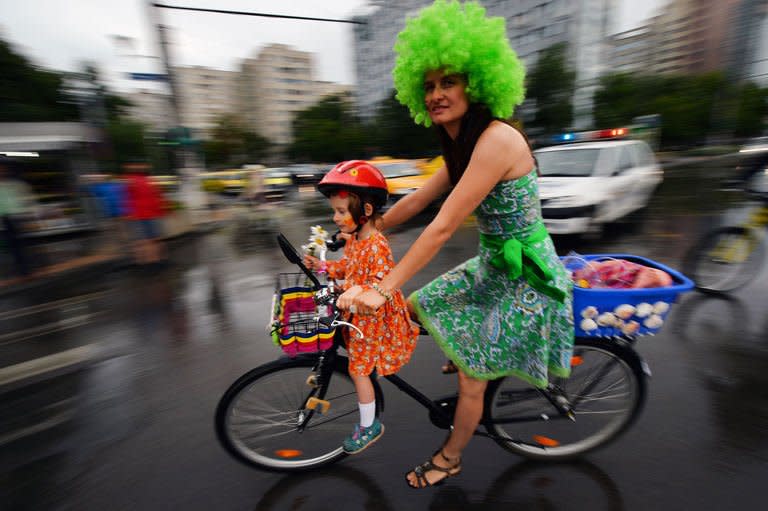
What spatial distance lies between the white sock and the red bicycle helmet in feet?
3.37

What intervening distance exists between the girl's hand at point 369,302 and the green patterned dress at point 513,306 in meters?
0.51

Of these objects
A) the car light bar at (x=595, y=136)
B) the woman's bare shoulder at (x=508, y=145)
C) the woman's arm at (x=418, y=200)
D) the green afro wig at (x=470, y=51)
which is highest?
the green afro wig at (x=470, y=51)

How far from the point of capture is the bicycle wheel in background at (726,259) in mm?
4125

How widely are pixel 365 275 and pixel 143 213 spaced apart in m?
6.59

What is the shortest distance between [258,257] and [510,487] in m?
6.29

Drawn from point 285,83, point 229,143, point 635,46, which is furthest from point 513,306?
point 635,46

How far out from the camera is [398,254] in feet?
23.4

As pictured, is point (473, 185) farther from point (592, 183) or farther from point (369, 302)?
point (592, 183)

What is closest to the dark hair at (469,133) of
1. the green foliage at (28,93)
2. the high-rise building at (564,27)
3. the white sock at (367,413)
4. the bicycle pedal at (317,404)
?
the white sock at (367,413)

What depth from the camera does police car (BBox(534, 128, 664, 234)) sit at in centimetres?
634

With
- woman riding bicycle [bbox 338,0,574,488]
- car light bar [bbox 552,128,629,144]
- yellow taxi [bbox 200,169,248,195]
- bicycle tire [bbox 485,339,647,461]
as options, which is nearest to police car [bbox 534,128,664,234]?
car light bar [bbox 552,128,629,144]

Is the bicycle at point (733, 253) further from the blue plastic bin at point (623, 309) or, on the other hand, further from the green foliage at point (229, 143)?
the green foliage at point (229, 143)

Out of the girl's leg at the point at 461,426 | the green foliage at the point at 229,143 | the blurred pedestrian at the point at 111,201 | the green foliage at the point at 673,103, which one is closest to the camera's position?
the girl's leg at the point at 461,426

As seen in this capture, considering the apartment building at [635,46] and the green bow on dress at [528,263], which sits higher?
the apartment building at [635,46]
